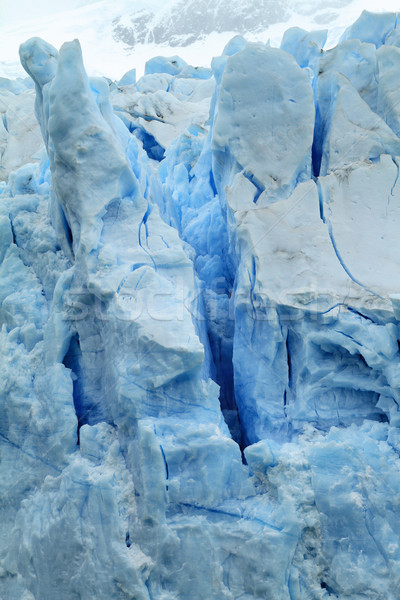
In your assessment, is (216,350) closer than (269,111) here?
No

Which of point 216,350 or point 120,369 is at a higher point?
point 120,369

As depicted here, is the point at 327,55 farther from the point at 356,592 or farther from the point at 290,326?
the point at 356,592

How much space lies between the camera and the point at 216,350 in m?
4.23

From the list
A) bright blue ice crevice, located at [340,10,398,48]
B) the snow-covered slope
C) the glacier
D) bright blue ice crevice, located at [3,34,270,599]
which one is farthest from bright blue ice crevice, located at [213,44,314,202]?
the snow-covered slope

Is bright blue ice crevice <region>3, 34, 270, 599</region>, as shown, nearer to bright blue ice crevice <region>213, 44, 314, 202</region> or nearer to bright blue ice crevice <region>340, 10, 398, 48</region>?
bright blue ice crevice <region>213, 44, 314, 202</region>

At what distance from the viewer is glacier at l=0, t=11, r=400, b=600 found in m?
2.82

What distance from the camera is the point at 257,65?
4.12 meters

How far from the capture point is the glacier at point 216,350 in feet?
9.25

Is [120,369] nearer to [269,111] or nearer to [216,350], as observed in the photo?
[216,350]

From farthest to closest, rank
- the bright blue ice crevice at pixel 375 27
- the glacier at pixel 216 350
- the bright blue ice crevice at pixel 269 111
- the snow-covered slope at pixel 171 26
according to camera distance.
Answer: the snow-covered slope at pixel 171 26
the bright blue ice crevice at pixel 375 27
the bright blue ice crevice at pixel 269 111
the glacier at pixel 216 350

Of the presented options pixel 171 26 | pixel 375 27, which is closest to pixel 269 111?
pixel 375 27

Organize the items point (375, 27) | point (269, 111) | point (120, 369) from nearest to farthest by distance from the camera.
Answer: point (120, 369) < point (269, 111) < point (375, 27)

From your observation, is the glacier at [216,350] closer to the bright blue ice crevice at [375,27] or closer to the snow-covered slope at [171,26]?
the bright blue ice crevice at [375,27]

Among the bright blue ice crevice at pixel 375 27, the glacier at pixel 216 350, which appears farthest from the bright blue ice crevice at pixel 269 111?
the bright blue ice crevice at pixel 375 27
